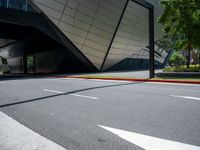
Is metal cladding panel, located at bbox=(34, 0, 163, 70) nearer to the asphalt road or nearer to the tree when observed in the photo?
the tree

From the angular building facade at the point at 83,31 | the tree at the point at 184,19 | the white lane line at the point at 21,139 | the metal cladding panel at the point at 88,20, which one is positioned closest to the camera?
the white lane line at the point at 21,139

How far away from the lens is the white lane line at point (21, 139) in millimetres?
3790

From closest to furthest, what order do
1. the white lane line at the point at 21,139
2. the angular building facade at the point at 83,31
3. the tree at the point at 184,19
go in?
the white lane line at the point at 21,139
the tree at the point at 184,19
the angular building facade at the point at 83,31

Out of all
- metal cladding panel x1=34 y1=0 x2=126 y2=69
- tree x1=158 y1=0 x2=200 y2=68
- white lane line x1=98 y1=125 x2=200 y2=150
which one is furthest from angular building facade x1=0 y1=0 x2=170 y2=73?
white lane line x1=98 y1=125 x2=200 y2=150

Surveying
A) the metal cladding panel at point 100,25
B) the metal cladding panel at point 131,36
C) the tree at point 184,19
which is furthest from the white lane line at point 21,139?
the metal cladding panel at point 131,36

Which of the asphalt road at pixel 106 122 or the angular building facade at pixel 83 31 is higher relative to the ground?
the angular building facade at pixel 83 31

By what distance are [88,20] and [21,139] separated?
28752mm

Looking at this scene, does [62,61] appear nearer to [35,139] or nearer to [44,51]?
[44,51]

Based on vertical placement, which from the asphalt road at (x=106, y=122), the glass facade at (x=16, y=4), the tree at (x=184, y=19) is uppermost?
the glass facade at (x=16, y=4)

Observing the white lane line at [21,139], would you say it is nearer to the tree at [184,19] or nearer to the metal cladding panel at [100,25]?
the tree at [184,19]

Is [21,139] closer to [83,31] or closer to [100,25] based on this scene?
[83,31]

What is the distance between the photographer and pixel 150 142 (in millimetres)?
3811

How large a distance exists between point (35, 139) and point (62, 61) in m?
34.2

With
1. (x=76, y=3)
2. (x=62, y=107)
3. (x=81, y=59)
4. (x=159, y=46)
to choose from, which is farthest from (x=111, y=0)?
(x=62, y=107)
